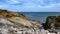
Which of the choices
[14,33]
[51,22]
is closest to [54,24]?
[51,22]

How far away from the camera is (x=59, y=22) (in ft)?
85.0

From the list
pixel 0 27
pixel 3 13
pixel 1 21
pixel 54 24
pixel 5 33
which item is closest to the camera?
pixel 5 33

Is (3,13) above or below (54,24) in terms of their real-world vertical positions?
above

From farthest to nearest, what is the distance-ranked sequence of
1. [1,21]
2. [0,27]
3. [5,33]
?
[1,21]
[0,27]
[5,33]

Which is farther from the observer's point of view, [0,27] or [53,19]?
[53,19]

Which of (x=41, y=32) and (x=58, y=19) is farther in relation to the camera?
(x=58, y=19)

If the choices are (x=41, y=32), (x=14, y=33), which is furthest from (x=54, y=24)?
(x=14, y=33)

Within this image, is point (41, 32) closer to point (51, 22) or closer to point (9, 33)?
point (9, 33)

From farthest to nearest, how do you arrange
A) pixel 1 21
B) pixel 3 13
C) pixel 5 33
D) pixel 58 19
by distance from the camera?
1. pixel 58 19
2. pixel 3 13
3. pixel 1 21
4. pixel 5 33

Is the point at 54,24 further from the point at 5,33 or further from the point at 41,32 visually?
the point at 5,33

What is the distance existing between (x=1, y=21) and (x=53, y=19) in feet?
40.7

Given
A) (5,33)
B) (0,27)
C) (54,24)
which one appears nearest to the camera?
(5,33)

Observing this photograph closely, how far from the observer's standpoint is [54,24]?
81.0 feet

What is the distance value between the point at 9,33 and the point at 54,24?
1207 cm
